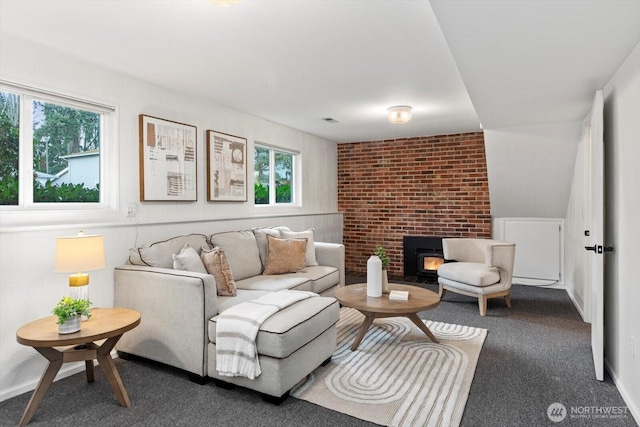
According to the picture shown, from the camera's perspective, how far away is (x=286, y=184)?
540cm

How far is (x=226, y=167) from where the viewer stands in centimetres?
405

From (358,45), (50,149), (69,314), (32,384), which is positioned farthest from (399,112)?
(32,384)

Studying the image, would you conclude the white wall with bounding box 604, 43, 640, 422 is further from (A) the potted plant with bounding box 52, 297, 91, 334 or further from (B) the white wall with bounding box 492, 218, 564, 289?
(A) the potted plant with bounding box 52, 297, 91, 334

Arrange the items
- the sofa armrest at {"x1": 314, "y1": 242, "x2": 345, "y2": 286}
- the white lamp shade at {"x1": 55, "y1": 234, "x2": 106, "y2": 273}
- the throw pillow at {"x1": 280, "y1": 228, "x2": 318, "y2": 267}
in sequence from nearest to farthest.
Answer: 1. the white lamp shade at {"x1": 55, "y1": 234, "x2": 106, "y2": 273}
2. the throw pillow at {"x1": 280, "y1": 228, "x2": 318, "y2": 267}
3. the sofa armrest at {"x1": 314, "y1": 242, "x2": 345, "y2": 286}

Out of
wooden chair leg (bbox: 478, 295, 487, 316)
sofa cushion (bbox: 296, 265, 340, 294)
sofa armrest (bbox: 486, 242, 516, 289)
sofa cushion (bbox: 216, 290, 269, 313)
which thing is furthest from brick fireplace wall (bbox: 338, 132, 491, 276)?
sofa cushion (bbox: 216, 290, 269, 313)

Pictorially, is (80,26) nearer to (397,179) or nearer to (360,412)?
(360,412)

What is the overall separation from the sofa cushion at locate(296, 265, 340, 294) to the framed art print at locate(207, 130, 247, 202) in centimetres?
114

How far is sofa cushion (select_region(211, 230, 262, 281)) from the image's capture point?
3.57 meters

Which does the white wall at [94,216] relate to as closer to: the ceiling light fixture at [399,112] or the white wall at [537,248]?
the ceiling light fixture at [399,112]

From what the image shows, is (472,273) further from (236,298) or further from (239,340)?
(239,340)

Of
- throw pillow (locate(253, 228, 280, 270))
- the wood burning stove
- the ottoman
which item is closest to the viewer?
the ottoman

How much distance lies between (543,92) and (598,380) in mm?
2158

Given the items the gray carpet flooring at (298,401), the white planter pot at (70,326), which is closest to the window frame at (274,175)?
the gray carpet flooring at (298,401)

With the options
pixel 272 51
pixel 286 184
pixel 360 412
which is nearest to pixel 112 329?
pixel 360 412
